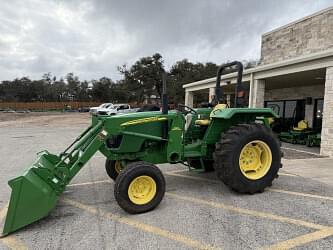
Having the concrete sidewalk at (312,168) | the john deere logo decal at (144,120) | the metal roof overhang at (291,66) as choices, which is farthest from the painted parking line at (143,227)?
the metal roof overhang at (291,66)

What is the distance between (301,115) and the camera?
12898mm

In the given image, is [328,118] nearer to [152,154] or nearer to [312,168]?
[312,168]

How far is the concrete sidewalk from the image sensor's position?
5352 millimetres

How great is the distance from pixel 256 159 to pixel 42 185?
329cm

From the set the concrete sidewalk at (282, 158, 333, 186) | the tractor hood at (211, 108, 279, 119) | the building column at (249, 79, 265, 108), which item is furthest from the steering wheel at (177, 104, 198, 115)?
the building column at (249, 79, 265, 108)

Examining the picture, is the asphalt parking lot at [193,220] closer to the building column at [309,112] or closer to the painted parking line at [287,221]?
the painted parking line at [287,221]

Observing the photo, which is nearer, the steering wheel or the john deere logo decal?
the john deere logo decal

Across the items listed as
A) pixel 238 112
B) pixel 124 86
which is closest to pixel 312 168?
pixel 238 112

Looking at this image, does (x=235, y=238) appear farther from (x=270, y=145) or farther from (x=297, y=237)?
(x=270, y=145)

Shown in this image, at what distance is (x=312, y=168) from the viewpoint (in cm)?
614

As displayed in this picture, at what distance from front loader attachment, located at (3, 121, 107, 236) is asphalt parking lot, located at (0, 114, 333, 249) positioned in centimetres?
21

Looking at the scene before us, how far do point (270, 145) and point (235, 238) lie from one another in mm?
1994

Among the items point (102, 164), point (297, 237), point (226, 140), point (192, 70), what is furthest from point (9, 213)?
point (192, 70)

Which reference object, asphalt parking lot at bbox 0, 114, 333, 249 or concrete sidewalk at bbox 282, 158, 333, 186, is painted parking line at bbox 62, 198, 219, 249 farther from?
concrete sidewalk at bbox 282, 158, 333, 186
